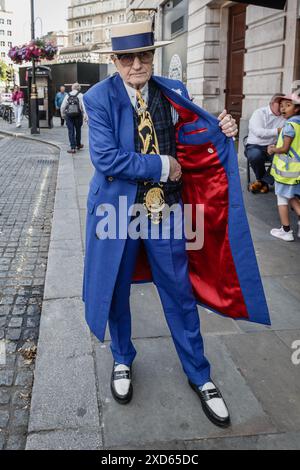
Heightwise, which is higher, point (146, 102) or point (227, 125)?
point (146, 102)

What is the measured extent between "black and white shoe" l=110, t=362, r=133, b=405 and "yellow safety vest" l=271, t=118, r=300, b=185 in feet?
11.5

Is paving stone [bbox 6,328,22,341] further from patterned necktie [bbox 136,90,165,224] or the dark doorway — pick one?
the dark doorway

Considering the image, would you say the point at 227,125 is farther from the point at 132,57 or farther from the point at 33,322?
the point at 33,322

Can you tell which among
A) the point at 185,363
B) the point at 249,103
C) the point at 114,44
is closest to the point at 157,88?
the point at 114,44

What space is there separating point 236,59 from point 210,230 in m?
10.9

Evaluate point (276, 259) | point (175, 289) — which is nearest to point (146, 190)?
point (175, 289)

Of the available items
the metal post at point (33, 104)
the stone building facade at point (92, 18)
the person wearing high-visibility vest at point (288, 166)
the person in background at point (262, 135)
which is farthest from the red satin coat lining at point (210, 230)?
the stone building facade at point (92, 18)

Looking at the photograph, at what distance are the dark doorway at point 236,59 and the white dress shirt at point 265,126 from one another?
13.6 feet

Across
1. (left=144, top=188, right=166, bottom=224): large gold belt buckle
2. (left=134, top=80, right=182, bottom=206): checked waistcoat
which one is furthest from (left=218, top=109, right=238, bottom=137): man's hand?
(left=144, top=188, right=166, bottom=224): large gold belt buckle

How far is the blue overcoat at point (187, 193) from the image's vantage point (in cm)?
248

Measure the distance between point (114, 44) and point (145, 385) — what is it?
1.84 meters

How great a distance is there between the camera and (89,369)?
3.06m

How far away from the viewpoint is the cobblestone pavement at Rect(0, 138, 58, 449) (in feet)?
9.33

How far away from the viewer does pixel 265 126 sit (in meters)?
8.23
